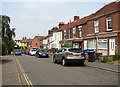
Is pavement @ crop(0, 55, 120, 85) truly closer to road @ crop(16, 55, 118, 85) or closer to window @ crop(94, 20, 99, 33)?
road @ crop(16, 55, 118, 85)

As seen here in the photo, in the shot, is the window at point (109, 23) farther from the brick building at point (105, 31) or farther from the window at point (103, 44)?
the window at point (103, 44)

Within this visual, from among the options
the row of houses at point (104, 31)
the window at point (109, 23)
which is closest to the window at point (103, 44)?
the row of houses at point (104, 31)

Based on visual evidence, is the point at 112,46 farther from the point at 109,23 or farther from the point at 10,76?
the point at 10,76

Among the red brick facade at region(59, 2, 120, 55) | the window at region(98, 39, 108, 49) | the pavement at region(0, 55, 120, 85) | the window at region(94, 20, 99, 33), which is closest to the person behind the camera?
the pavement at region(0, 55, 120, 85)

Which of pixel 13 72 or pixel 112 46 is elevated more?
pixel 112 46

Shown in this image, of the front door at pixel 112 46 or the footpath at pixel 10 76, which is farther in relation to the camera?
the front door at pixel 112 46

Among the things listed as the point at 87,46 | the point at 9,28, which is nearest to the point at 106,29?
the point at 87,46

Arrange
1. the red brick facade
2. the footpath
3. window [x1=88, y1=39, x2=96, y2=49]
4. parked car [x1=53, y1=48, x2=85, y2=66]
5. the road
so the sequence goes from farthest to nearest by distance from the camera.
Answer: window [x1=88, y1=39, x2=96, y2=49], the red brick facade, parked car [x1=53, y1=48, x2=85, y2=66], the footpath, the road

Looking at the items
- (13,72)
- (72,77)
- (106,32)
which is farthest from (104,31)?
(72,77)

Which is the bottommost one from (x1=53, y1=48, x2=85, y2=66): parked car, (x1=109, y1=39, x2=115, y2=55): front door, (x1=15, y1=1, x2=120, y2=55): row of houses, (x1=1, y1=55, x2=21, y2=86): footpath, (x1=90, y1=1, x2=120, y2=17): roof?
(x1=1, y1=55, x2=21, y2=86): footpath

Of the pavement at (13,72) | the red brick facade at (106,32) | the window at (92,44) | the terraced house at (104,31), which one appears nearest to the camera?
the pavement at (13,72)

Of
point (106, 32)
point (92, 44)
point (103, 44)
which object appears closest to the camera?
point (106, 32)

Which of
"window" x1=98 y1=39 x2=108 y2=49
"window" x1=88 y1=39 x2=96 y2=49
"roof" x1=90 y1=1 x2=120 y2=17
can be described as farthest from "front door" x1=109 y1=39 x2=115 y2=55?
"window" x1=88 y1=39 x2=96 y2=49

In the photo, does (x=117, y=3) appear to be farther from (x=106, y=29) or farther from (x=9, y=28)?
(x=9, y=28)
